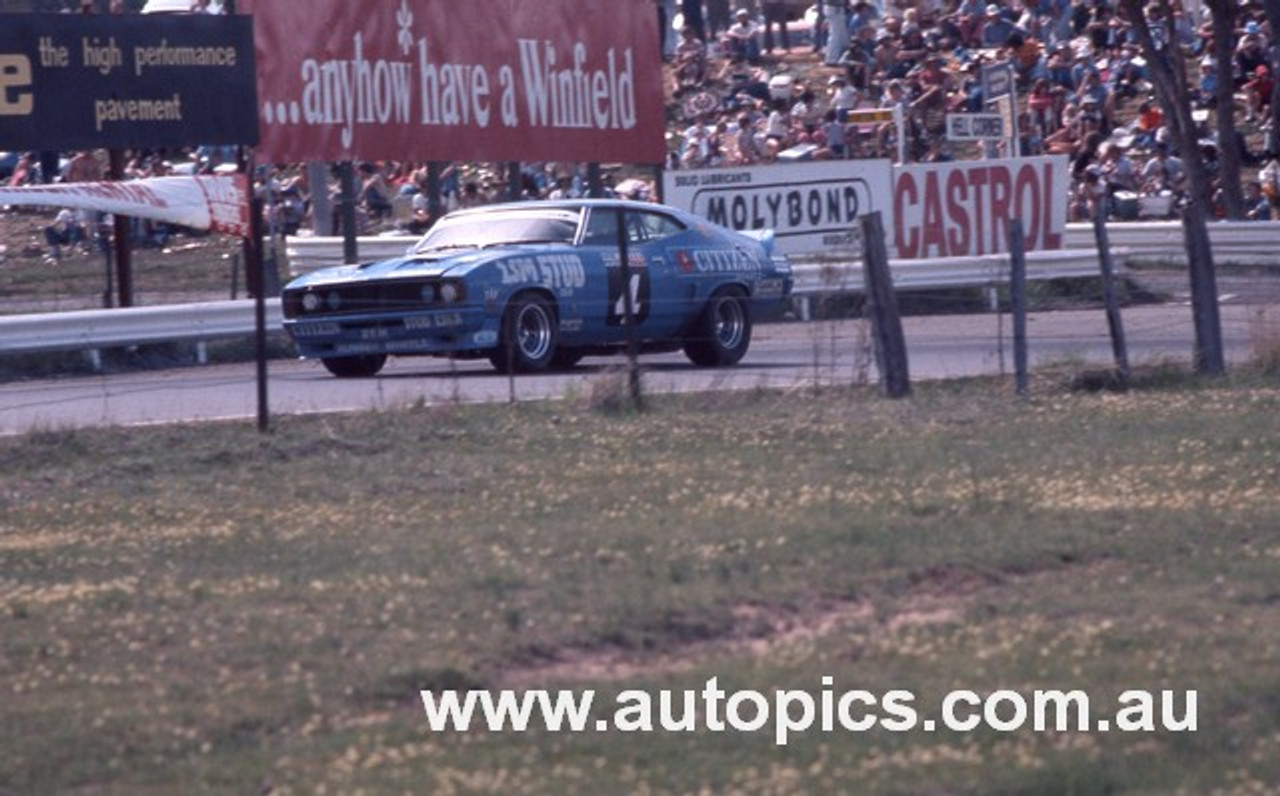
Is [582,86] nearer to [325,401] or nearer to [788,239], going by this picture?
[788,239]

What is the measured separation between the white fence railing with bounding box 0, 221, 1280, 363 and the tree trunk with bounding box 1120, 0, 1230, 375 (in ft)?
7.13

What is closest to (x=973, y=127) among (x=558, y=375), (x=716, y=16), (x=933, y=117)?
(x=933, y=117)

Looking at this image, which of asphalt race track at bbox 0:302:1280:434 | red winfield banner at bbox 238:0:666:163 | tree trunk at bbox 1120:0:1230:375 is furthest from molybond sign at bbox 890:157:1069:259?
asphalt race track at bbox 0:302:1280:434

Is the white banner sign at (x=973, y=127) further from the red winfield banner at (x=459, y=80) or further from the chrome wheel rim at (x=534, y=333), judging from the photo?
the chrome wheel rim at (x=534, y=333)

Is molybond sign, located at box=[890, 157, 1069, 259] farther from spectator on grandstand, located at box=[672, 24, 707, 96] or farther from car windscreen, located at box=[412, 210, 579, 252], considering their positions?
spectator on grandstand, located at box=[672, 24, 707, 96]

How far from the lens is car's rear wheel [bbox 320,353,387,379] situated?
1814 centimetres

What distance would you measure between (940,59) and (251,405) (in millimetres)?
22974

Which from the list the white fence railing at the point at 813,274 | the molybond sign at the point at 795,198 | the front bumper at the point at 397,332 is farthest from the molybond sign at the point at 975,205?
the front bumper at the point at 397,332

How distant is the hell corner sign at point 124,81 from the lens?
20203mm

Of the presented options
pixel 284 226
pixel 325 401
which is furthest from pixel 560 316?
pixel 284 226

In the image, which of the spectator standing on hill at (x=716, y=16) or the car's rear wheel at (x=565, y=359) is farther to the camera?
the spectator standing on hill at (x=716, y=16)

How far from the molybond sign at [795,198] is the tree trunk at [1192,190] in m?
3.63

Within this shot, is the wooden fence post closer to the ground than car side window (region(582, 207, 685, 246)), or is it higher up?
closer to the ground

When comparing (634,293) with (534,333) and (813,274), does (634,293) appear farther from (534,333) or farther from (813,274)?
(813,274)
